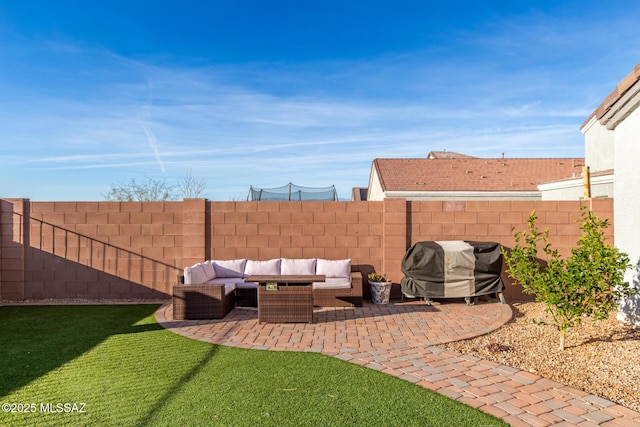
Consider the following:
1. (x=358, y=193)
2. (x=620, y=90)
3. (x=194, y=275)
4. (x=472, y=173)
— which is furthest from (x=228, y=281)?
(x=358, y=193)

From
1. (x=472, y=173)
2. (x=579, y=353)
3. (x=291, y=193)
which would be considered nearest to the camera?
(x=579, y=353)

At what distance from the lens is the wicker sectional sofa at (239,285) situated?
6.82 meters

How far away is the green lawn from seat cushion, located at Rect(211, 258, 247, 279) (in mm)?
2793

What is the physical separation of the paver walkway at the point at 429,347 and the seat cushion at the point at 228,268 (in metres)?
1.15

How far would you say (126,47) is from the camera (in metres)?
11.5

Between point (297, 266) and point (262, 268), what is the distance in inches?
30.6

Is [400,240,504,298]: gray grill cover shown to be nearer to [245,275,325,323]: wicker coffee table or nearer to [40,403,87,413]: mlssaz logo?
[245,275,325,323]: wicker coffee table

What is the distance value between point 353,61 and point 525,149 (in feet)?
47.6

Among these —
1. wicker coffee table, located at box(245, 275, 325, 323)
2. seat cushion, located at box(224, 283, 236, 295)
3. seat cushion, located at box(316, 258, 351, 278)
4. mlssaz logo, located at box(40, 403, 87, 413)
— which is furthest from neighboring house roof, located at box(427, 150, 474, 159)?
mlssaz logo, located at box(40, 403, 87, 413)

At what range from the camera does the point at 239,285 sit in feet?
25.8

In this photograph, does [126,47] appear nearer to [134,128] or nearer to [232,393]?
[134,128]

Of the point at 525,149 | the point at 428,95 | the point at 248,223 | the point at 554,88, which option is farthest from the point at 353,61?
the point at 525,149

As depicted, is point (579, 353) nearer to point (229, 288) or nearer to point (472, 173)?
point (229, 288)

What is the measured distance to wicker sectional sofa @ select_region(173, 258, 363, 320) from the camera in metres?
6.82
